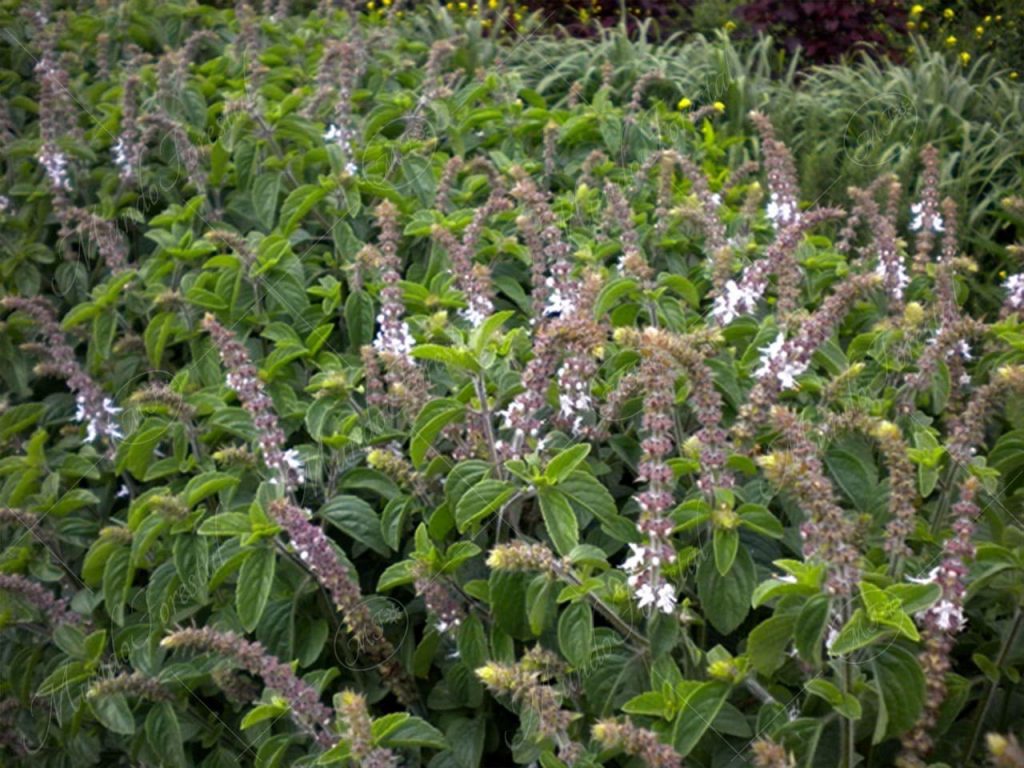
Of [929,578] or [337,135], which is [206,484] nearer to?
[929,578]

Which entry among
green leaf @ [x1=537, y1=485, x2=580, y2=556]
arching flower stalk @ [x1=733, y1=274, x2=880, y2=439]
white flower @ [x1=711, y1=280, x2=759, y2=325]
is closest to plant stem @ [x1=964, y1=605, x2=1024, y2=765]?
arching flower stalk @ [x1=733, y1=274, x2=880, y2=439]

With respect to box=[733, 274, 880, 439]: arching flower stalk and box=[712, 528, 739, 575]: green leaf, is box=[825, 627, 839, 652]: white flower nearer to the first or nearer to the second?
box=[712, 528, 739, 575]: green leaf

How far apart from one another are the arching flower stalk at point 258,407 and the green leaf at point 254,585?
6.1 inches

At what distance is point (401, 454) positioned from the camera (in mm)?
2334

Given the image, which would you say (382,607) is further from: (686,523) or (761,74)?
(761,74)

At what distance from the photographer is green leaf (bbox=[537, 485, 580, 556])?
1877mm

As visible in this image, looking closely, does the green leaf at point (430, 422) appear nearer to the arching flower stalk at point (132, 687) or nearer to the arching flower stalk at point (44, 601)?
the arching flower stalk at point (132, 687)

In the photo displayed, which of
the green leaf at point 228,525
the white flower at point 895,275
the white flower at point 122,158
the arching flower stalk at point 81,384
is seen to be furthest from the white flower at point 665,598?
the white flower at point 122,158

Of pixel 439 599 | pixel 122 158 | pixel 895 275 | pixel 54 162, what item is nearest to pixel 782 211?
pixel 895 275

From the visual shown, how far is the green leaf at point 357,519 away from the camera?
7.19ft

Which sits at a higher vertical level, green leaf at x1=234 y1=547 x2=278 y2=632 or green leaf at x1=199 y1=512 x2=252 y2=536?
green leaf at x1=199 y1=512 x2=252 y2=536

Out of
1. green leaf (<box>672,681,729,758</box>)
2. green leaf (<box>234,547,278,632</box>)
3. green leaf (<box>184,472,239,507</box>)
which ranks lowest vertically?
green leaf (<box>234,547,278,632</box>)

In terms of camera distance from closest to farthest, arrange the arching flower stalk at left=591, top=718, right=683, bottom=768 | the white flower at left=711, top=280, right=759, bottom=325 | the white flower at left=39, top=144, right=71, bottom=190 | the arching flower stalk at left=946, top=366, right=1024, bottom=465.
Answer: the arching flower stalk at left=591, top=718, right=683, bottom=768 < the arching flower stalk at left=946, top=366, right=1024, bottom=465 < the white flower at left=711, top=280, right=759, bottom=325 < the white flower at left=39, top=144, right=71, bottom=190

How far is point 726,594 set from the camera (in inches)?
74.1
